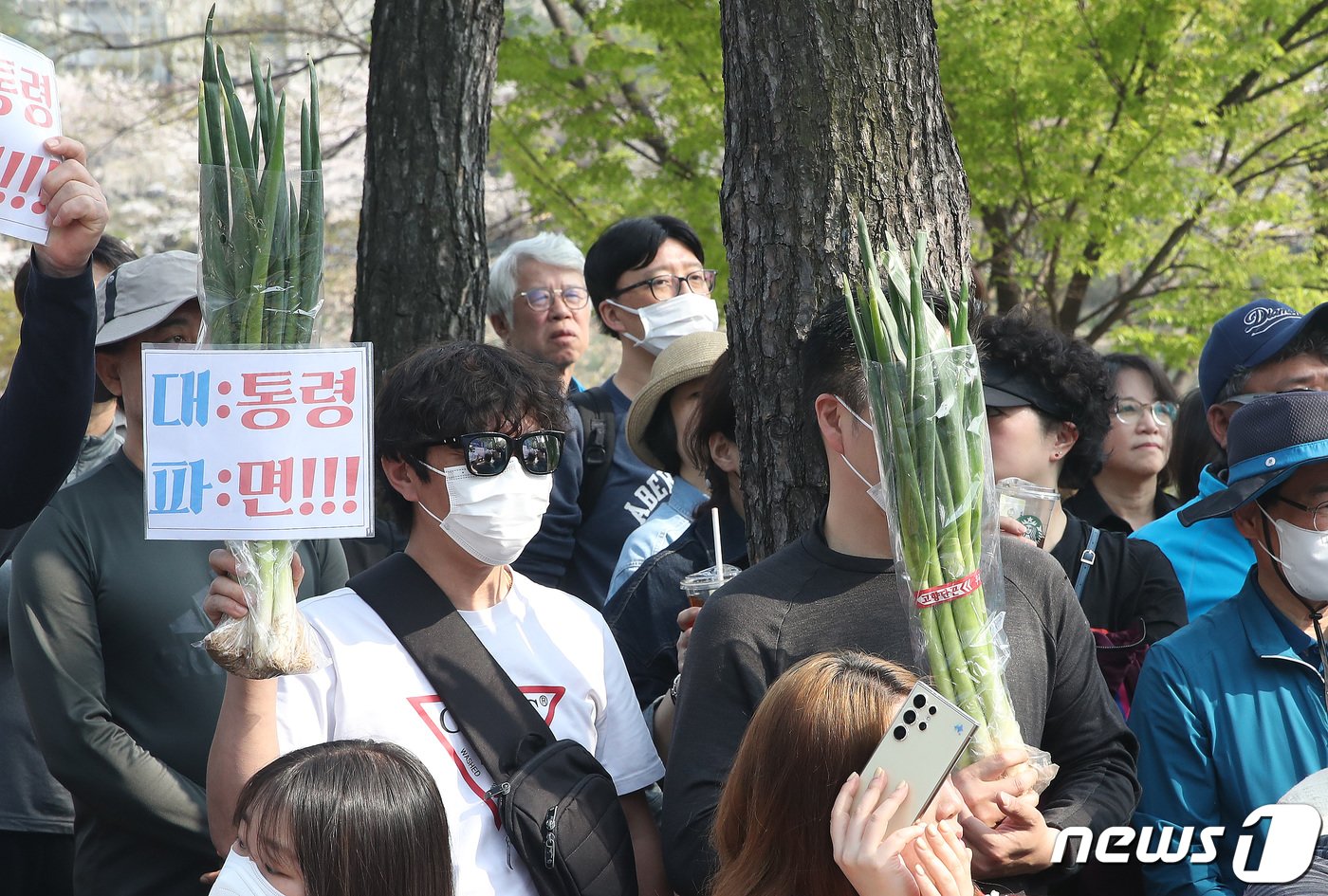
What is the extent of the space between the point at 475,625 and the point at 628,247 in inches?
107

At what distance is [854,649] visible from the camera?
105 inches

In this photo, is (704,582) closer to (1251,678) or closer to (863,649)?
(863,649)

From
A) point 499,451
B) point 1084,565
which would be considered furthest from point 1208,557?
point 499,451

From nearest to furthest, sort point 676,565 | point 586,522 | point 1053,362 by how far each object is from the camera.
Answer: point 676,565 < point 1053,362 < point 586,522

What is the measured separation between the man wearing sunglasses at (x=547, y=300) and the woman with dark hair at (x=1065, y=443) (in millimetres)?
2256

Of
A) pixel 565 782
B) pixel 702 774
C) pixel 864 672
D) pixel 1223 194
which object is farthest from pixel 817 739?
pixel 1223 194

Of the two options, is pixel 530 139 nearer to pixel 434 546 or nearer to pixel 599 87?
pixel 599 87

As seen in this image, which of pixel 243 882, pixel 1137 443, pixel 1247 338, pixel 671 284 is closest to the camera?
pixel 243 882

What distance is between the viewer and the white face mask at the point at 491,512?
291 centimetres

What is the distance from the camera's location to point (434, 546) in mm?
2982

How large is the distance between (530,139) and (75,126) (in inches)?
734

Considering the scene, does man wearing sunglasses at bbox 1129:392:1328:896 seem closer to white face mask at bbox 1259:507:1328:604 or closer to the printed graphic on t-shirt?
white face mask at bbox 1259:507:1328:604

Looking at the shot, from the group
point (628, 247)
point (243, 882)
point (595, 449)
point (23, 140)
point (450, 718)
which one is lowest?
point (243, 882)

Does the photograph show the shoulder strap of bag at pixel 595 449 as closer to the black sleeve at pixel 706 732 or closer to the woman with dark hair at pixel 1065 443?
the woman with dark hair at pixel 1065 443
